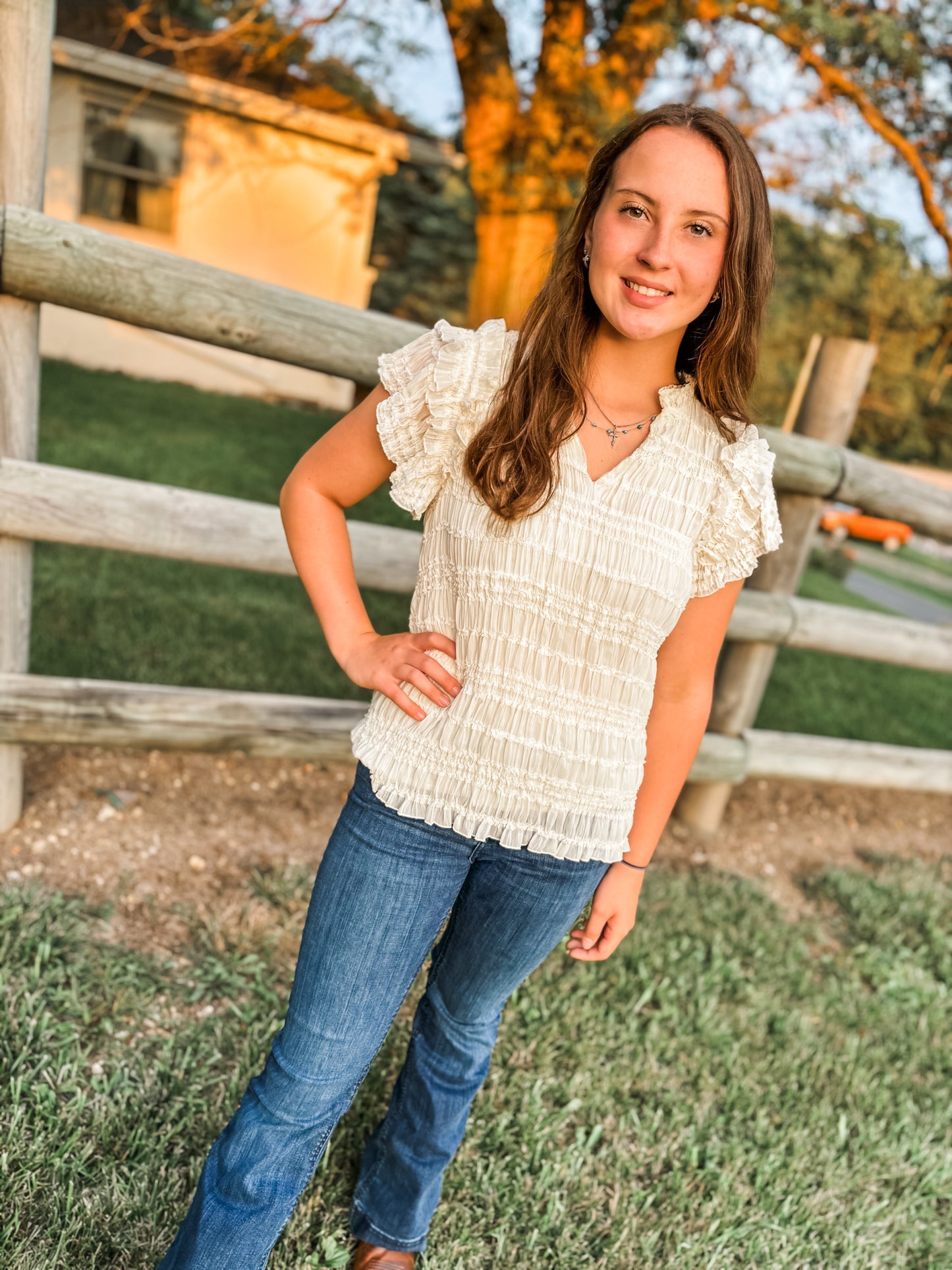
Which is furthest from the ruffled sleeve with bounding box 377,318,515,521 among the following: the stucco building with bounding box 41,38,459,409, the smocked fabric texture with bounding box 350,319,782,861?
the stucco building with bounding box 41,38,459,409

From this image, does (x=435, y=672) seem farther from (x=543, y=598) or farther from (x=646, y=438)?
(x=646, y=438)

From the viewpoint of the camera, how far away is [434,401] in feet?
5.05

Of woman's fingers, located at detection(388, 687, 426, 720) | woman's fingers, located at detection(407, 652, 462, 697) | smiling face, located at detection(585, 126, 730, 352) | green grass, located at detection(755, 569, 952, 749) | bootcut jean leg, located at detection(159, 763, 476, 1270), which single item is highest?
smiling face, located at detection(585, 126, 730, 352)

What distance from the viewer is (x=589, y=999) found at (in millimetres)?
2795

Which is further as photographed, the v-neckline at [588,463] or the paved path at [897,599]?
the paved path at [897,599]

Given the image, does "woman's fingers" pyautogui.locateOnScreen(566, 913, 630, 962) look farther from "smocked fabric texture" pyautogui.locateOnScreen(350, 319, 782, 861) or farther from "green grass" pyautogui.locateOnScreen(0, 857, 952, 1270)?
"green grass" pyautogui.locateOnScreen(0, 857, 952, 1270)

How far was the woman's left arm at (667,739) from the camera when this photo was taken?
5.56 ft

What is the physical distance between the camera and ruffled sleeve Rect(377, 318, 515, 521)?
1.54 meters

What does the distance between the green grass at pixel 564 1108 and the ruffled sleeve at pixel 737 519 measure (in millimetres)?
1502

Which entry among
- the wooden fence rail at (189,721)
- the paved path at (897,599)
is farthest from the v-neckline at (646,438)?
the paved path at (897,599)

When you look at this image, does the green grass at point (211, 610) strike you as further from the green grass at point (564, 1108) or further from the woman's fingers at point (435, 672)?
the woman's fingers at point (435, 672)

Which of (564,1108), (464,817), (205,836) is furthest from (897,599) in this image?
(464,817)

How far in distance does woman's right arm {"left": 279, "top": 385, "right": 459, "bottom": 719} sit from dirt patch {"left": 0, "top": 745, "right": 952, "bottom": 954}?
1.43 m

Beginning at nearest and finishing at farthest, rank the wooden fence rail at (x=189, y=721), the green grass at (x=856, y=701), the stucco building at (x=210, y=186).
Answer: the wooden fence rail at (x=189, y=721) → the green grass at (x=856, y=701) → the stucco building at (x=210, y=186)
